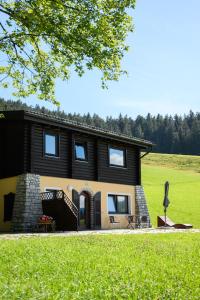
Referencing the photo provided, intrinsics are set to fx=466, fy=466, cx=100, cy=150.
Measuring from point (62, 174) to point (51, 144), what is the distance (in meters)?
1.85

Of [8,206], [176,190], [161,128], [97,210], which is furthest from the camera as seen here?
[161,128]

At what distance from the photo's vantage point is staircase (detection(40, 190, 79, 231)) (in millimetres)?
23609

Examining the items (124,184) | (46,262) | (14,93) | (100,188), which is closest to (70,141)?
(100,188)

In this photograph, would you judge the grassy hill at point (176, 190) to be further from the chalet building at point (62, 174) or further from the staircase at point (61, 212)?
the staircase at point (61, 212)

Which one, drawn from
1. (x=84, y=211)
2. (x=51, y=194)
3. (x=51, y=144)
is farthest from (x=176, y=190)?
(x=51, y=194)

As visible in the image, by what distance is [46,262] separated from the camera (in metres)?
9.69

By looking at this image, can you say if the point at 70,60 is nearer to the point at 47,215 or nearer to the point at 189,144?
the point at 47,215

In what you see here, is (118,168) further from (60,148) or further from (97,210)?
(60,148)

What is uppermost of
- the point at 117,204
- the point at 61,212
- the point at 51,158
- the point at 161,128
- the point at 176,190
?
the point at 161,128

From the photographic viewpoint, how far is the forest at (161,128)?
5443 inches

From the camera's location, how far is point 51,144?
26203 mm

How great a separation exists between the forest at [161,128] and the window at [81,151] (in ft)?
324

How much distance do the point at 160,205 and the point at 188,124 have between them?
125m

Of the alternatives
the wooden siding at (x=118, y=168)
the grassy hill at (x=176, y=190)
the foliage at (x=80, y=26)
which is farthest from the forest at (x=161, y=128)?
the foliage at (x=80, y=26)
